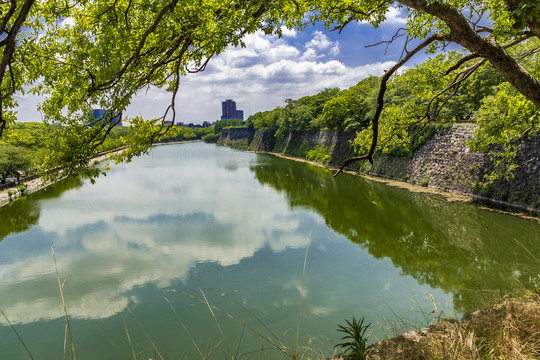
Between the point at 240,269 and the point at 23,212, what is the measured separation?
48.7 feet

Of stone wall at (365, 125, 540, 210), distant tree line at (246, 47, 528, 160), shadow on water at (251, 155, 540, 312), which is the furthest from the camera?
stone wall at (365, 125, 540, 210)

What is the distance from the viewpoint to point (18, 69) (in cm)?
346

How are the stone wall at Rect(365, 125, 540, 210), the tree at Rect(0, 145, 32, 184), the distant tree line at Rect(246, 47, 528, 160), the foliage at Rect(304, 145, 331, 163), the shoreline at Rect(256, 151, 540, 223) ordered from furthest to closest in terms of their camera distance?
1. the foliage at Rect(304, 145, 331, 163)
2. the tree at Rect(0, 145, 32, 184)
3. the stone wall at Rect(365, 125, 540, 210)
4. the shoreline at Rect(256, 151, 540, 223)
5. the distant tree line at Rect(246, 47, 528, 160)

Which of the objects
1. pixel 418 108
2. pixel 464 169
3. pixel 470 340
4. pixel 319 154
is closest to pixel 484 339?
pixel 470 340

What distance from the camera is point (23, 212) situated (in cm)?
1755

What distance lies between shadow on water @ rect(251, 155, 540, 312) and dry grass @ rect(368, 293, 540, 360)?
1882 millimetres

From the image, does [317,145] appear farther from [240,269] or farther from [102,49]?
[102,49]

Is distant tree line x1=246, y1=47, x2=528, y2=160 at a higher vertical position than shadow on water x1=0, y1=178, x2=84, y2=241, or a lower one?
higher

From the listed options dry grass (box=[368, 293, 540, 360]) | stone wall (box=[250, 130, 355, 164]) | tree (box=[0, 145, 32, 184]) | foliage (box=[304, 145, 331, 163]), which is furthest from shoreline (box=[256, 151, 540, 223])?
tree (box=[0, 145, 32, 184])

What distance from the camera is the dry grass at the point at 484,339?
2230 millimetres

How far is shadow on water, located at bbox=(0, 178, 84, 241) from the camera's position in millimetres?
14727

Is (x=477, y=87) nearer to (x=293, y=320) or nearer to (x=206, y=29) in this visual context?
(x=293, y=320)

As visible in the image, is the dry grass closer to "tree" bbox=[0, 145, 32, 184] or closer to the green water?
the green water

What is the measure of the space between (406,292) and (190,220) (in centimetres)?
1045
